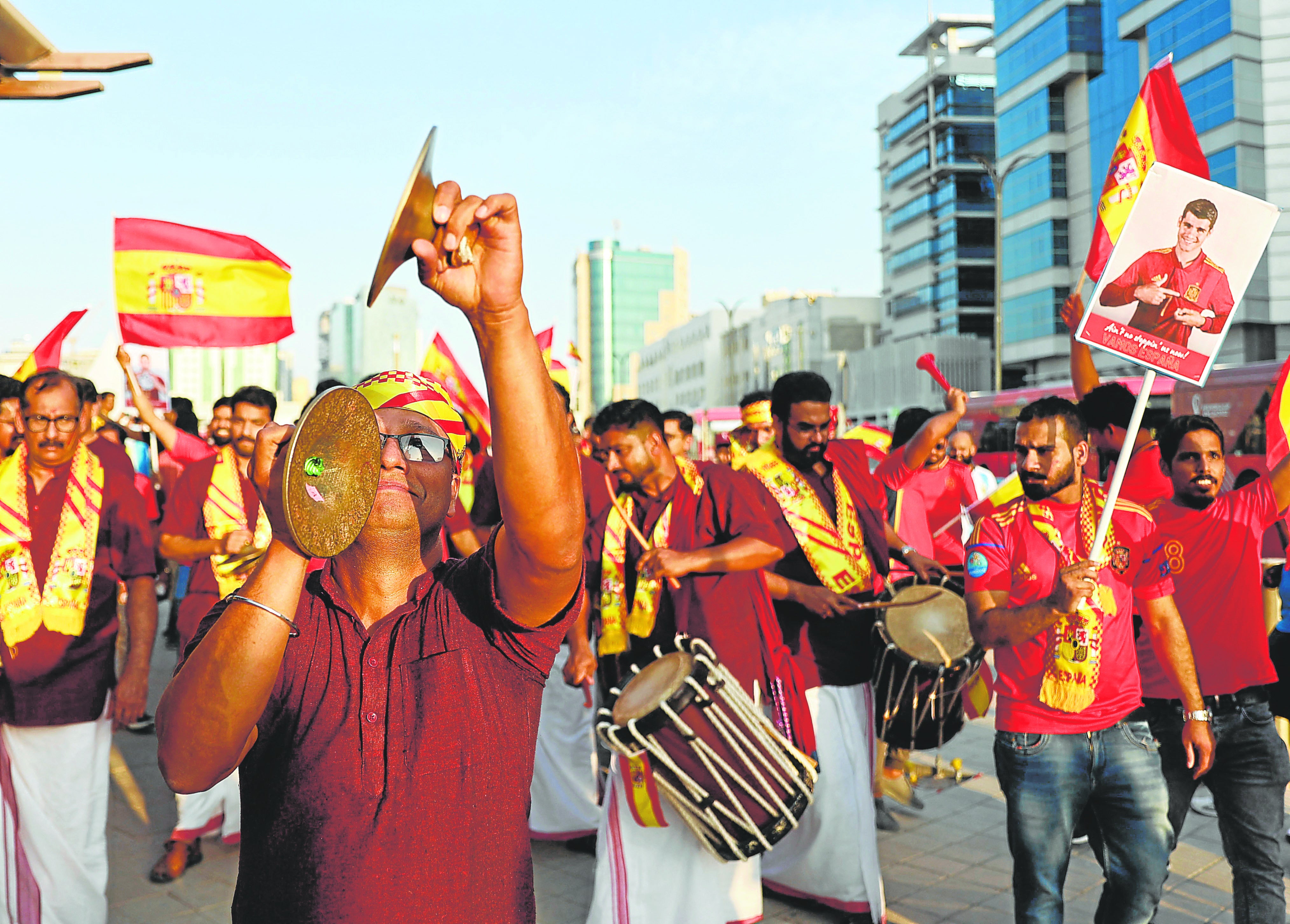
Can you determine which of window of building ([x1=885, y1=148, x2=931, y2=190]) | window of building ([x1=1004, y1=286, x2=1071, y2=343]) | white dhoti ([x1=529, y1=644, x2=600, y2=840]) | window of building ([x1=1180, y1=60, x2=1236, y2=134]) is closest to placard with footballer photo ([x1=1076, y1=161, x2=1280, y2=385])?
white dhoti ([x1=529, y1=644, x2=600, y2=840])

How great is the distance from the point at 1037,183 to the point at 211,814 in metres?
54.6

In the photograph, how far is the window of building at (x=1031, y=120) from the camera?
52000mm

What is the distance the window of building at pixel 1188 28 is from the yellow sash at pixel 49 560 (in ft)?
147

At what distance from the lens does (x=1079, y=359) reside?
5.33 m

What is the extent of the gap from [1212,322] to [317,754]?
3572mm

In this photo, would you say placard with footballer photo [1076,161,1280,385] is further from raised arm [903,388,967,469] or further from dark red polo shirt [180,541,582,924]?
dark red polo shirt [180,541,582,924]

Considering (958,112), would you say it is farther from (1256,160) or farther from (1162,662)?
(1162,662)

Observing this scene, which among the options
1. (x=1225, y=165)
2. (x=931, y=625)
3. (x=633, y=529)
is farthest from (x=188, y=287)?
(x=1225, y=165)

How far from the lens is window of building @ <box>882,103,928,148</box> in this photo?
69.6 metres

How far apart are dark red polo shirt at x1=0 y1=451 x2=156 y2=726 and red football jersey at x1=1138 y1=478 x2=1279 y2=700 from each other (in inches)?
163

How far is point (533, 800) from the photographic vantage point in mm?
6156

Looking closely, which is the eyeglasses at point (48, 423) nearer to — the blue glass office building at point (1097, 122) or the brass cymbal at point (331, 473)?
the brass cymbal at point (331, 473)

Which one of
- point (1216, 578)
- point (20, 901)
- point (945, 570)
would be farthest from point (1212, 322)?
point (20, 901)

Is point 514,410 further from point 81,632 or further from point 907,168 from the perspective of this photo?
point 907,168
